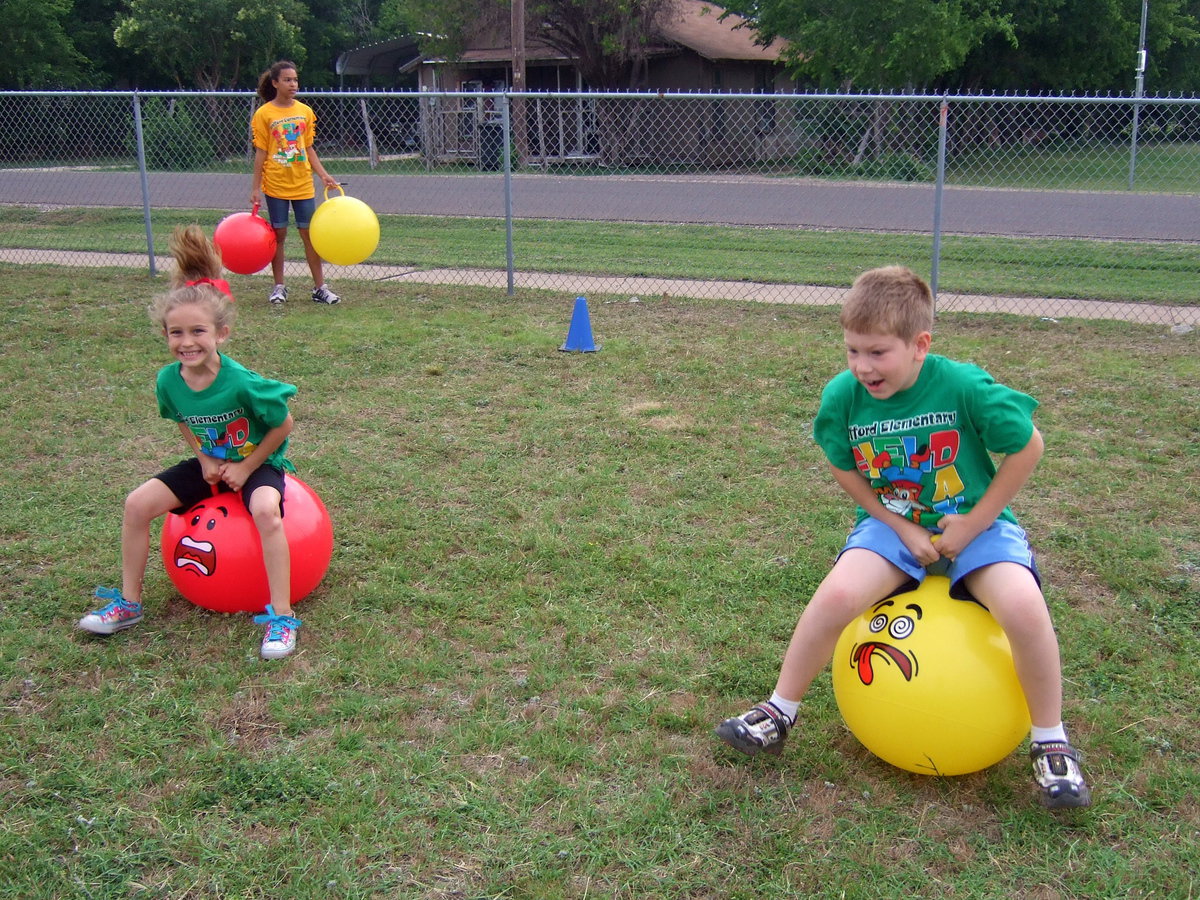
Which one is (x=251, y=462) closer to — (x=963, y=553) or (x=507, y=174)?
(x=963, y=553)

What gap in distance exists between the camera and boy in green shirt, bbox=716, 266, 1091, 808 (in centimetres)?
285

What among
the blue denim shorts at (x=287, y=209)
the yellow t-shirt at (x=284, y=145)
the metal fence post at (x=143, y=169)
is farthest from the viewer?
the metal fence post at (x=143, y=169)

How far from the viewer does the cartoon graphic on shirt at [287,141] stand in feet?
29.7

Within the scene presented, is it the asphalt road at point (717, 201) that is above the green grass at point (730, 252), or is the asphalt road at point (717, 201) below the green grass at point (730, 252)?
above

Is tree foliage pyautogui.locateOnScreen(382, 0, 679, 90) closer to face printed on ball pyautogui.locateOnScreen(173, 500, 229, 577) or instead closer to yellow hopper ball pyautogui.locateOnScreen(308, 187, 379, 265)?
yellow hopper ball pyautogui.locateOnScreen(308, 187, 379, 265)

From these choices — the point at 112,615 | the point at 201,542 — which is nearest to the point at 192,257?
the point at 201,542

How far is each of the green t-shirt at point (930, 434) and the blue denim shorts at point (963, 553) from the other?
10 centimetres

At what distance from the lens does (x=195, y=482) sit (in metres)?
3.95

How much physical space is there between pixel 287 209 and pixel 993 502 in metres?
7.81

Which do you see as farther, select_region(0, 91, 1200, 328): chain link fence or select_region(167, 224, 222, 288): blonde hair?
select_region(0, 91, 1200, 328): chain link fence

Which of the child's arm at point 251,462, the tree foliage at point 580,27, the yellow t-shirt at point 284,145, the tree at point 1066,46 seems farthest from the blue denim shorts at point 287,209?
the tree at point 1066,46

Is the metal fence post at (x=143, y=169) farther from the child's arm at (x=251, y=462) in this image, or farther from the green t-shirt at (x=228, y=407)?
the child's arm at (x=251, y=462)

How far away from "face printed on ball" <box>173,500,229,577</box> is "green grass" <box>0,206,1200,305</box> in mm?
7602

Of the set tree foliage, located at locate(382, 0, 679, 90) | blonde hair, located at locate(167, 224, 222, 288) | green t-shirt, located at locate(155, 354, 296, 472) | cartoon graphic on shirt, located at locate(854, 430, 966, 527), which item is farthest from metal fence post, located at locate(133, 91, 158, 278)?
tree foliage, located at locate(382, 0, 679, 90)
